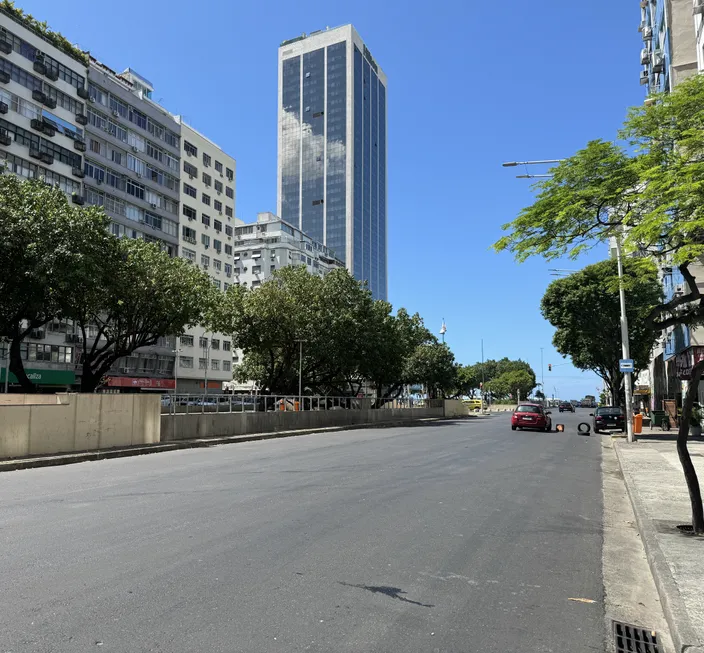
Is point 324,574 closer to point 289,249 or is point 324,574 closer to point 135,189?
point 135,189

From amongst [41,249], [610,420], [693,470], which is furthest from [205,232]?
[693,470]

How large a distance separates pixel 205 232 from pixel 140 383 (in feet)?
69.3

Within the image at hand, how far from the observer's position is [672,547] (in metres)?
6.28

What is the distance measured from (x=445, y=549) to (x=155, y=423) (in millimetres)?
15391

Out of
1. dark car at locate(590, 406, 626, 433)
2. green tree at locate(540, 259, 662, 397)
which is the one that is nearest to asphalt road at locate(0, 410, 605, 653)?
dark car at locate(590, 406, 626, 433)

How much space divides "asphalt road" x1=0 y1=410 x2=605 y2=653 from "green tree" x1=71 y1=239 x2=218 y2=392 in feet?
57.7

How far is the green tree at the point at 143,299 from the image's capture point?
27484mm

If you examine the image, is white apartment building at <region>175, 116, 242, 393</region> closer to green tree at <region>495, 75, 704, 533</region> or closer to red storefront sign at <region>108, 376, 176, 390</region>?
red storefront sign at <region>108, 376, 176, 390</region>

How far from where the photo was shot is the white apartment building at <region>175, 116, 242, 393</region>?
65.0 m

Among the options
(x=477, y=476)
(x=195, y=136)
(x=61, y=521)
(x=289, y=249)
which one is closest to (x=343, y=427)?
(x=477, y=476)

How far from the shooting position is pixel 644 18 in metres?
53.7

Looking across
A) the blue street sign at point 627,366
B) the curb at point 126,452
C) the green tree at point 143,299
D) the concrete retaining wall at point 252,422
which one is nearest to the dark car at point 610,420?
the blue street sign at point 627,366

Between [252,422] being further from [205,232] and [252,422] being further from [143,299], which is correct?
[205,232]

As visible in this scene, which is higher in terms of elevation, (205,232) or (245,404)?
(205,232)
